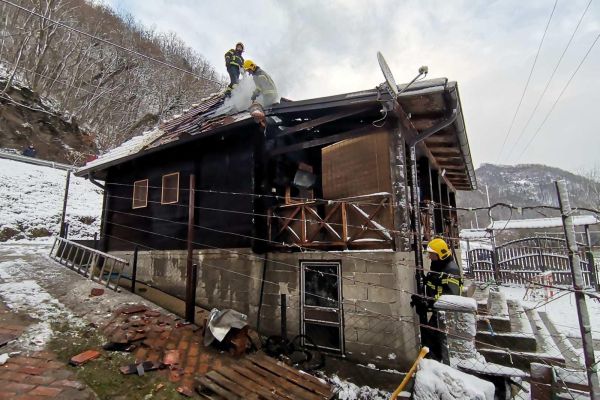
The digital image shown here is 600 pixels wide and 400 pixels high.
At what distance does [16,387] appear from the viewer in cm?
436

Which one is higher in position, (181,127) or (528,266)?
(181,127)

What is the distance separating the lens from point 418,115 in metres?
7.40

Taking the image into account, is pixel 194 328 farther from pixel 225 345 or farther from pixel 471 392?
pixel 471 392

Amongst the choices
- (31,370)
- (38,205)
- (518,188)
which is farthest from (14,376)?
(518,188)

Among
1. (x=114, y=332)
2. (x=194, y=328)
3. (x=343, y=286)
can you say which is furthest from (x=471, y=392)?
(x=114, y=332)

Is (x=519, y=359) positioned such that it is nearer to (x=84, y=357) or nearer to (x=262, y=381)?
(x=262, y=381)

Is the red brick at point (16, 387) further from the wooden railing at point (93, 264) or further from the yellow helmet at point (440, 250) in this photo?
the yellow helmet at point (440, 250)

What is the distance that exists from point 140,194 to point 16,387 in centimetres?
803

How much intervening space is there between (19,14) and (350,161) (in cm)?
3464

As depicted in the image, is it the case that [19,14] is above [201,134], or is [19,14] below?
Result: above

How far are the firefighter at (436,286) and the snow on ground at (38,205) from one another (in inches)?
773

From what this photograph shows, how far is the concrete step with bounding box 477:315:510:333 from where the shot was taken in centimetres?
721

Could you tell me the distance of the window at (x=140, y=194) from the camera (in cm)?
1141

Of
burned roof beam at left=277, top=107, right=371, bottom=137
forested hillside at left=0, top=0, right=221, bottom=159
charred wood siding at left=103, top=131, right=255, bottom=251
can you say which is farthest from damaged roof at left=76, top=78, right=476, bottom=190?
forested hillside at left=0, top=0, right=221, bottom=159
